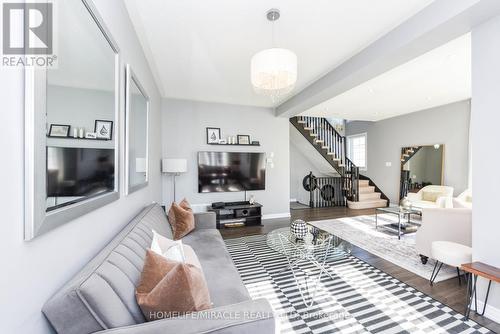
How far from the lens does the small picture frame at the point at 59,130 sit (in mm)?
897

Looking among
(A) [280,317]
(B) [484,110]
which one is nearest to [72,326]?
(A) [280,317]

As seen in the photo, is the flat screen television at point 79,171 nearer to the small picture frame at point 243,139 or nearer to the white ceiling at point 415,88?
the small picture frame at point 243,139

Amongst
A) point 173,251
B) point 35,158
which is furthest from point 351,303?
point 35,158

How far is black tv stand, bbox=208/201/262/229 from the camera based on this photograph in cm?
453

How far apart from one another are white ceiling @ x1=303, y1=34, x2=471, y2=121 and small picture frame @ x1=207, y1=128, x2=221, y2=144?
2638mm

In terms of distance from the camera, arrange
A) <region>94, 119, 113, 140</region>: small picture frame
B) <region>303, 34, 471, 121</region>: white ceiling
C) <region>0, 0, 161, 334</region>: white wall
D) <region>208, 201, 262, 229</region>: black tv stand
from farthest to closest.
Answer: <region>208, 201, 262, 229</region>: black tv stand, <region>303, 34, 471, 121</region>: white ceiling, <region>94, 119, 113, 140</region>: small picture frame, <region>0, 0, 161, 334</region>: white wall

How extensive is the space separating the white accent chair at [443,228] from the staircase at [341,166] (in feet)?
12.1

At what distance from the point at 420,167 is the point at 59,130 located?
7.40 metres

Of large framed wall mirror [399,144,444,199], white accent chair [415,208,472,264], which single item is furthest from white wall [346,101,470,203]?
white accent chair [415,208,472,264]

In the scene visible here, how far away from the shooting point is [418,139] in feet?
19.6

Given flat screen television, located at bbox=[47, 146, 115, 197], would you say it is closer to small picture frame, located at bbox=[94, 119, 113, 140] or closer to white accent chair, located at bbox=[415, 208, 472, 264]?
small picture frame, located at bbox=[94, 119, 113, 140]

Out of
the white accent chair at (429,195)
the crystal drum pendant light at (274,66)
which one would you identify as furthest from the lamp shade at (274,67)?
the white accent chair at (429,195)

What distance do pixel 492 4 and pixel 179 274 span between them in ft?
9.18

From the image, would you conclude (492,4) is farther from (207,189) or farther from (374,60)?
(207,189)
